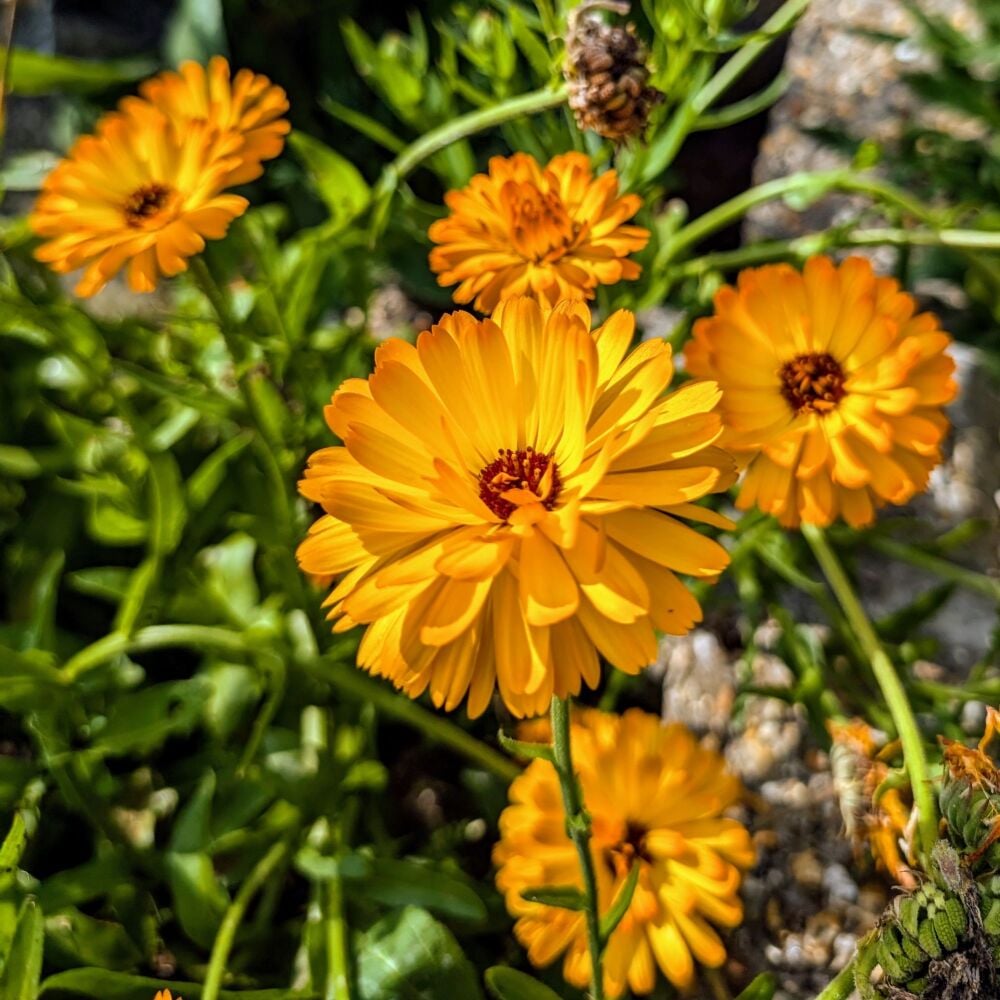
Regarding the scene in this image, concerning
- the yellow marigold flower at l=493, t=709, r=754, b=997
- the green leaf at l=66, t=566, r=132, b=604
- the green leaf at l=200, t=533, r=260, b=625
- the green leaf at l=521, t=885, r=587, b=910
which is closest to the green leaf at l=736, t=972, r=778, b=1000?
the yellow marigold flower at l=493, t=709, r=754, b=997

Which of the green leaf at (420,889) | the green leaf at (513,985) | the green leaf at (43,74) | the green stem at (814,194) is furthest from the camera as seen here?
the green leaf at (43,74)

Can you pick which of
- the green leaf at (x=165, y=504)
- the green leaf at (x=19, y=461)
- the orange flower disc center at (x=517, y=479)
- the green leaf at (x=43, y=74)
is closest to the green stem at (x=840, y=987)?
the orange flower disc center at (x=517, y=479)

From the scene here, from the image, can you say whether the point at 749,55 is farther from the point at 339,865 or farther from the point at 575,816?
the point at 339,865

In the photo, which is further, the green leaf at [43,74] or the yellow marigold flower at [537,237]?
the green leaf at [43,74]

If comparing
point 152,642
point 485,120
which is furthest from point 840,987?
point 485,120

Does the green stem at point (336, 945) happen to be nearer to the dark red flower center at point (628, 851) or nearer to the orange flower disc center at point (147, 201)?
the dark red flower center at point (628, 851)

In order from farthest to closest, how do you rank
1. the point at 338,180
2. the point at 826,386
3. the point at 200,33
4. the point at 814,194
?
the point at 200,33 < the point at 338,180 < the point at 814,194 < the point at 826,386

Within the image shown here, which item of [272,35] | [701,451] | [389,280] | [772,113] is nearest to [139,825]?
[701,451]
